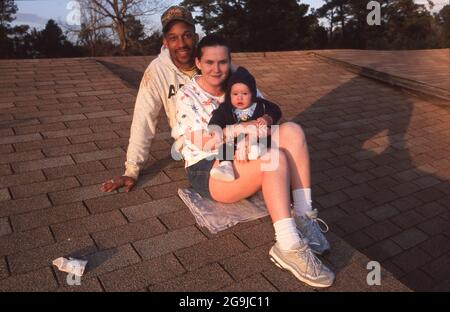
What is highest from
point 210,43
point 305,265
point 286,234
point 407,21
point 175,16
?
point 407,21

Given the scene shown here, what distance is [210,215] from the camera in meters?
2.53

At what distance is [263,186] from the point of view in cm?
225

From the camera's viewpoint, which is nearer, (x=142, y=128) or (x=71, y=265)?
(x=71, y=265)

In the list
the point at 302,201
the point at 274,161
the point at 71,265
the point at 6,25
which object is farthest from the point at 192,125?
the point at 6,25

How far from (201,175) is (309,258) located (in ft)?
3.06

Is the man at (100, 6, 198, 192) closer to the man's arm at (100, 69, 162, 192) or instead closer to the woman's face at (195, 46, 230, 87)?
the man's arm at (100, 69, 162, 192)

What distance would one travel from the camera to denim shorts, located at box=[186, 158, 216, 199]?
8.53ft

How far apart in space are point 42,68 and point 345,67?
559 centimetres

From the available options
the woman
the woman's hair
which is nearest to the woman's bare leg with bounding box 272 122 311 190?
the woman

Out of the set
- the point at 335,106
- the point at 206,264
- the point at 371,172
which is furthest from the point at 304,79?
the point at 206,264

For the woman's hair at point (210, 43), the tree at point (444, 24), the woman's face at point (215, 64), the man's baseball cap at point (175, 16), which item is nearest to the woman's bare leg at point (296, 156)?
the woman's face at point (215, 64)

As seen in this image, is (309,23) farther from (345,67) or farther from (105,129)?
(105,129)

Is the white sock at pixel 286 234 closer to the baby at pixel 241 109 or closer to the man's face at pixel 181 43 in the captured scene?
the baby at pixel 241 109

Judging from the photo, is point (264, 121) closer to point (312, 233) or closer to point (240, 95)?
point (240, 95)
